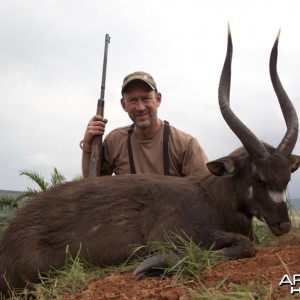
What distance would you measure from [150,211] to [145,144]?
2890mm

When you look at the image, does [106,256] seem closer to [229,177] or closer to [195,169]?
[229,177]

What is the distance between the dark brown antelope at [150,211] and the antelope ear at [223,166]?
11mm

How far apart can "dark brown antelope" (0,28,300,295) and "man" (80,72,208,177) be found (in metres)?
2.17

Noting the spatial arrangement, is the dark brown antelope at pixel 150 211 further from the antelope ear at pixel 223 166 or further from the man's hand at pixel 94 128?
the man's hand at pixel 94 128

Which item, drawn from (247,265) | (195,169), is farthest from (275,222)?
(195,169)

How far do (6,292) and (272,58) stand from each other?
4027mm

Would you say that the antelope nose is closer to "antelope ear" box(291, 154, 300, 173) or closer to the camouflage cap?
"antelope ear" box(291, 154, 300, 173)

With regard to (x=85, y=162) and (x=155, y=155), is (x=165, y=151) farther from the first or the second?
(x=85, y=162)

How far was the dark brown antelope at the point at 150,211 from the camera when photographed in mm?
4594

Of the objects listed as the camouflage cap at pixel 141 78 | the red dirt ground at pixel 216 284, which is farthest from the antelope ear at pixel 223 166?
the camouflage cap at pixel 141 78

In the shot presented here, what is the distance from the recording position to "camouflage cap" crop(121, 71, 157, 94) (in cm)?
723

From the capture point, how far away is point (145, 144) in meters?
7.55

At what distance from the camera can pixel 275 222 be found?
455 centimetres

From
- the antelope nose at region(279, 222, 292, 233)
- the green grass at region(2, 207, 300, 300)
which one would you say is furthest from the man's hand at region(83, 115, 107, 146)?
the antelope nose at region(279, 222, 292, 233)
